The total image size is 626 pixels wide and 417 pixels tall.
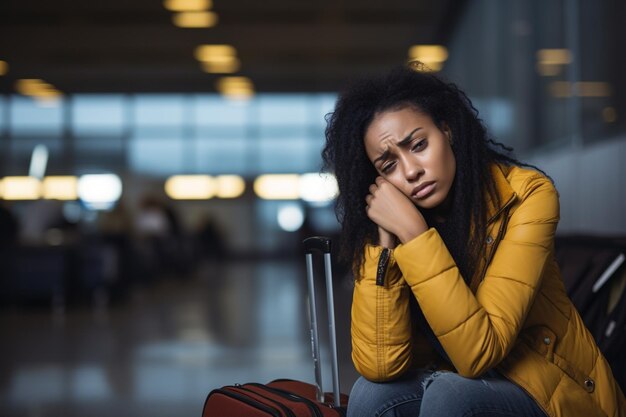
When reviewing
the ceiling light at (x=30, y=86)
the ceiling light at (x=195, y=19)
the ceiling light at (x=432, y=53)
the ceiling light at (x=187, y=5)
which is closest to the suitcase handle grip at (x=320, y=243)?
the ceiling light at (x=187, y=5)

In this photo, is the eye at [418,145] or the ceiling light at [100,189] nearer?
the eye at [418,145]

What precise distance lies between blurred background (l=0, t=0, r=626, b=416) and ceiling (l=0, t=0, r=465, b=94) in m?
0.08

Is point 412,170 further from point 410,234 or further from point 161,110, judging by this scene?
point 161,110

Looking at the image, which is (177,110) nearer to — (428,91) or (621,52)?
(621,52)

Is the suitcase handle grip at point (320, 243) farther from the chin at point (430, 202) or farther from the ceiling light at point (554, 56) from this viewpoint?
the ceiling light at point (554, 56)

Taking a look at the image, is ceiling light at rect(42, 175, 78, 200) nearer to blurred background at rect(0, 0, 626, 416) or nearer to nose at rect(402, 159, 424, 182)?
blurred background at rect(0, 0, 626, 416)

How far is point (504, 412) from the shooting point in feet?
6.12

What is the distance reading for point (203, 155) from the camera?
2514 cm

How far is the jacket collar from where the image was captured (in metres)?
2.04

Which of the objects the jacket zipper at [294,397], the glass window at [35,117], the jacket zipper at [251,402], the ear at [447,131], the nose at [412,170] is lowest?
the jacket zipper at [294,397]

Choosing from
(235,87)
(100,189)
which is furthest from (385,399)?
(100,189)

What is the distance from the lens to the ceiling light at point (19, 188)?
22969 mm

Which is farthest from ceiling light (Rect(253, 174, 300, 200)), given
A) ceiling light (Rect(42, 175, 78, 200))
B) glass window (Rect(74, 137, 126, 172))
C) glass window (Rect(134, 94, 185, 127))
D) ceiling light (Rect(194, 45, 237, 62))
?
→ ceiling light (Rect(194, 45, 237, 62))

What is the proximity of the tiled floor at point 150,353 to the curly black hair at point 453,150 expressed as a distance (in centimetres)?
38
